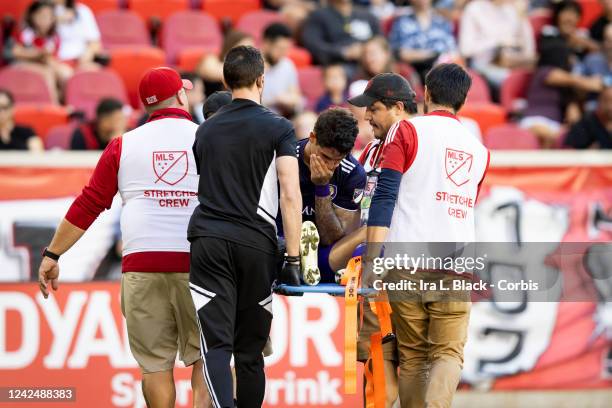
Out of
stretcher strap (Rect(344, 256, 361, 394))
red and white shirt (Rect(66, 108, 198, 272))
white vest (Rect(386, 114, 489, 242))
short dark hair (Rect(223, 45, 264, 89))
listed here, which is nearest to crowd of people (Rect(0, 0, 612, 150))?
red and white shirt (Rect(66, 108, 198, 272))

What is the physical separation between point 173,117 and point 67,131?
162 inches

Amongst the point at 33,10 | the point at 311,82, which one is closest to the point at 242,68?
the point at 311,82

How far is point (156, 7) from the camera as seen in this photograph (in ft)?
44.8

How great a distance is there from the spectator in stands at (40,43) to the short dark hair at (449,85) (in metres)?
6.35

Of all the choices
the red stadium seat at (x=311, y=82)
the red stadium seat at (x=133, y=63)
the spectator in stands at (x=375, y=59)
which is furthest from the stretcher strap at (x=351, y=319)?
the red stadium seat at (x=133, y=63)

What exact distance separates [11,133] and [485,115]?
488 cm

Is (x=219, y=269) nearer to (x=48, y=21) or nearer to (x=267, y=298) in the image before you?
(x=267, y=298)

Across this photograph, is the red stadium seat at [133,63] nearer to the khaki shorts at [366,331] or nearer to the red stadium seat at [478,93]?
the red stadium seat at [478,93]

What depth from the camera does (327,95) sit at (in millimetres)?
11828

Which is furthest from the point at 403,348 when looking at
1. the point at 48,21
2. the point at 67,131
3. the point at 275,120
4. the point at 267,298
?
the point at 48,21

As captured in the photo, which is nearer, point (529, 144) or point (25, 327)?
point (25, 327)

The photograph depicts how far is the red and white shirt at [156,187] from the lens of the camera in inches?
268

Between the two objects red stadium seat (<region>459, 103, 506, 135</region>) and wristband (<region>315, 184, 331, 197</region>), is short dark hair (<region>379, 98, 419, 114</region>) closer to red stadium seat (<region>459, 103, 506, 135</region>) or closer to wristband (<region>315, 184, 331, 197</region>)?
wristband (<region>315, 184, 331, 197</region>)

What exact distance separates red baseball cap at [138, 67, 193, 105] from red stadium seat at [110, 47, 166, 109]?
541cm
